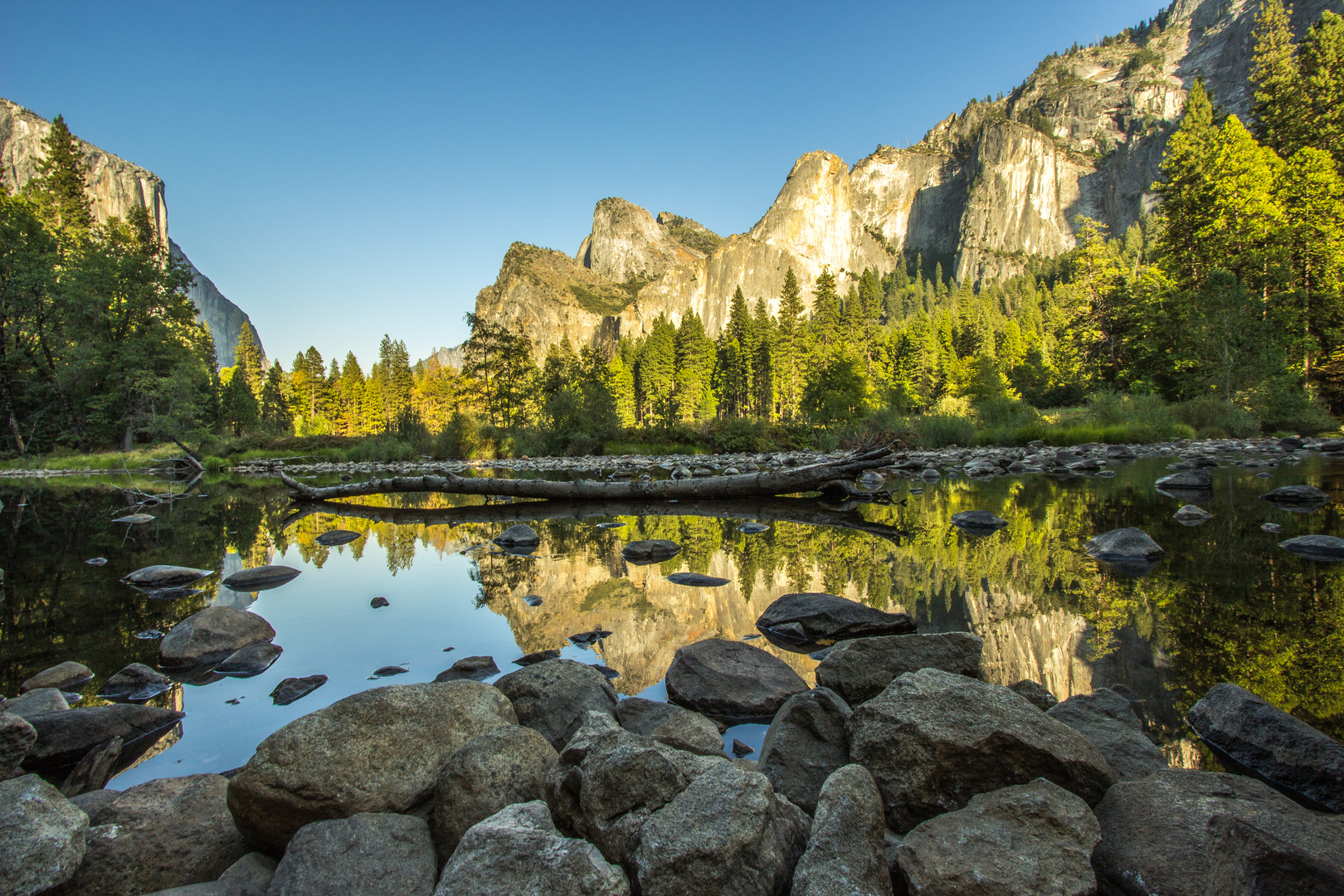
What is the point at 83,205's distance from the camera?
43562 mm

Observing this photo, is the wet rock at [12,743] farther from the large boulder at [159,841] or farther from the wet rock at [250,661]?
the wet rock at [250,661]

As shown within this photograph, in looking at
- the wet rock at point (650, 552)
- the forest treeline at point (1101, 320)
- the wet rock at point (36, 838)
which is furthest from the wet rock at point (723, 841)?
the forest treeline at point (1101, 320)

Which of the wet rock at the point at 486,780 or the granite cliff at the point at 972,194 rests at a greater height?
the granite cliff at the point at 972,194

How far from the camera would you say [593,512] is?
34.7 ft

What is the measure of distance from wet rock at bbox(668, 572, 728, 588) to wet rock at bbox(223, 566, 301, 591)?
3940mm

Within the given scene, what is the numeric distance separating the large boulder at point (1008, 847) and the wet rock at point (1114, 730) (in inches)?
19.5

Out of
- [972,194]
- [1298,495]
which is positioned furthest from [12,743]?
[972,194]

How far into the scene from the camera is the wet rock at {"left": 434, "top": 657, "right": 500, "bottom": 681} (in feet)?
10.5

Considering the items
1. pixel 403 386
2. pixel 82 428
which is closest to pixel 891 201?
pixel 403 386

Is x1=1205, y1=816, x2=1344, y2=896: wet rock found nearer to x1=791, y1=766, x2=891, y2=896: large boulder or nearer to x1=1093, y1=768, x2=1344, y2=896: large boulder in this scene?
x1=1093, y1=768, x2=1344, y2=896: large boulder

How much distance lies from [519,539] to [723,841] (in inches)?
248

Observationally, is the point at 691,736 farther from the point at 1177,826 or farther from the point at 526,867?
the point at 1177,826

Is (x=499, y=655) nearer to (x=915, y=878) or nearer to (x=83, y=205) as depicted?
(x=915, y=878)

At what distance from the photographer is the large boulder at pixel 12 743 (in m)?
2.07
